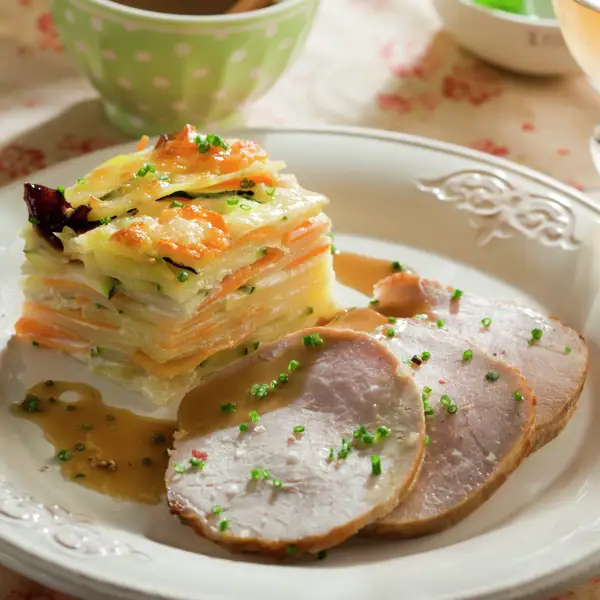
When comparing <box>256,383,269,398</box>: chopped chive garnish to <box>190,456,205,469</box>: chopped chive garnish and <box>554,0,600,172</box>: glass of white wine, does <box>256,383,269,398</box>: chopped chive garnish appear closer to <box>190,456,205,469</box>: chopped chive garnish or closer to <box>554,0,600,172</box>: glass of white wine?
<box>190,456,205,469</box>: chopped chive garnish

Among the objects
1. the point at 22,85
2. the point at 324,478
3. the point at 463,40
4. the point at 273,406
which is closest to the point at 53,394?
the point at 273,406

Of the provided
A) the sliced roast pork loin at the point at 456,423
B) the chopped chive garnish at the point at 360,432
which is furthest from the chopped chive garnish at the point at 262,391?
the sliced roast pork loin at the point at 456,423

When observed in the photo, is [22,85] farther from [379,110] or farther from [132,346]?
[132,346]

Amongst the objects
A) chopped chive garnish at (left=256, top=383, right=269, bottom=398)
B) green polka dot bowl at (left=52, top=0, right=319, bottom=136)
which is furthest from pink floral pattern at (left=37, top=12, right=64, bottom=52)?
chopped chive garnish at (left=256, top=383, right=269, bottom=398)


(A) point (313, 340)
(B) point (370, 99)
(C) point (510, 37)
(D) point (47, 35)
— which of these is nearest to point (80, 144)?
(D) point (47, 35)

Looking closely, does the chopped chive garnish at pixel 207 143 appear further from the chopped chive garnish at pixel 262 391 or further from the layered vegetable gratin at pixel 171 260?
the chopped chive garnish at pixel 262 391

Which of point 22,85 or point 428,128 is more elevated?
point 428,128

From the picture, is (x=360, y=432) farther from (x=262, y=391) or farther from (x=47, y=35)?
(x=47, y=35)

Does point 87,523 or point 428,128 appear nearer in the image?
point 87,523
